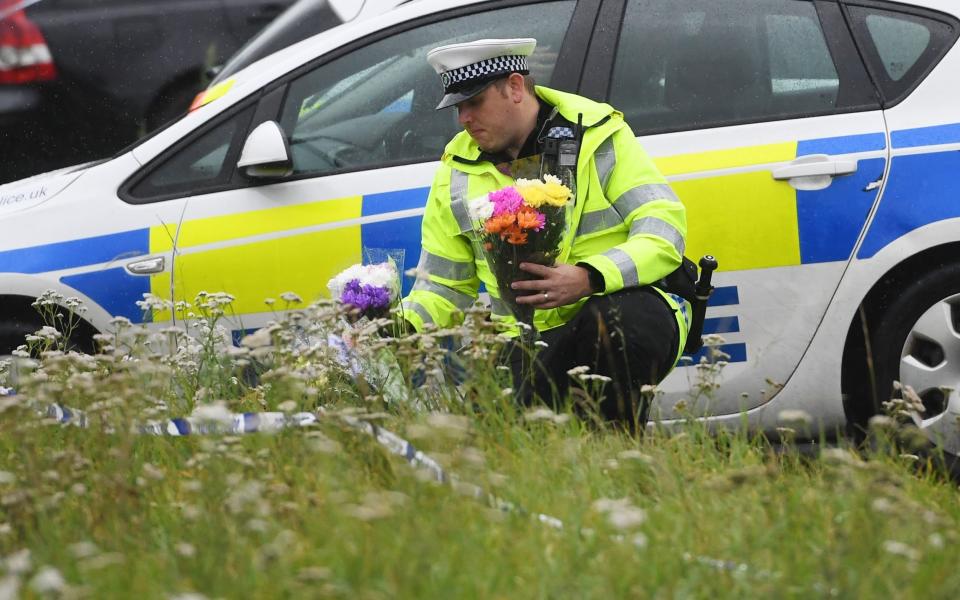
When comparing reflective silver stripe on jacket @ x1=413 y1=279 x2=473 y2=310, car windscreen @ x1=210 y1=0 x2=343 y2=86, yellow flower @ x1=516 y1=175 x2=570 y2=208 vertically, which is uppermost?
car windscreen @ x1=210 y1=0 x2=343 y2=86

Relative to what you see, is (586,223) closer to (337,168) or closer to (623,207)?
(623,207)

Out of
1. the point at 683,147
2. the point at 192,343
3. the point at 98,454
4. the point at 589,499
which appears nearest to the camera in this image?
the point at 589,499

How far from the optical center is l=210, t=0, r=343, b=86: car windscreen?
24.5 ft

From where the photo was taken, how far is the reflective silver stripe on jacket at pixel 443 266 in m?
4.19

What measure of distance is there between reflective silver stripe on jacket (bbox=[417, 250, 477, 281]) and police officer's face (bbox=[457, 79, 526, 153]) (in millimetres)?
331

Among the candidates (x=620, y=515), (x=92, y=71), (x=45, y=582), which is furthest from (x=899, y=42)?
(x=92, y=71)

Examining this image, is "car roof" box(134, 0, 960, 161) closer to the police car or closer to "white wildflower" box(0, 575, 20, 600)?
the police car

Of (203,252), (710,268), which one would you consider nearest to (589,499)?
(710,268)

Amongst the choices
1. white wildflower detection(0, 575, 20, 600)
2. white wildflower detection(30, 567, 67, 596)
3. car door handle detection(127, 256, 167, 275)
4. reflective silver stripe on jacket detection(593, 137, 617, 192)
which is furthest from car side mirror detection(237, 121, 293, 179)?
white wildflower detection(0, 575, 20, 600)

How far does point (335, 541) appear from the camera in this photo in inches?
→ 99.0

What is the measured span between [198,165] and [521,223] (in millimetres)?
1511

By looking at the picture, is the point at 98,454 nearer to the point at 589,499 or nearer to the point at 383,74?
the point at 589,499

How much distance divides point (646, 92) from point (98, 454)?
2109 millimetres

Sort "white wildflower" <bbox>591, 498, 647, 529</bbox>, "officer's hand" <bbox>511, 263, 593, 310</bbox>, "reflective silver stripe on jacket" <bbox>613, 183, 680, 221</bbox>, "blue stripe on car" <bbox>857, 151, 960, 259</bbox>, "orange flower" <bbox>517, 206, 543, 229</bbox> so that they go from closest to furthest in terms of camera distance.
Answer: "white wildflower" <bbox>591, 498, 647, 529</bbox>, "orange flower" <bbox>517, 206, 543, 229</bbox>, "officer's hand" <bbox>511, 263, 593, 310</bbox>, "reflective silver stripe on jacket" <bbox>613, 183, 680, 221</bbox>, "blue stripe on car" <bbox>857, 151, 960, 259</bbox>
